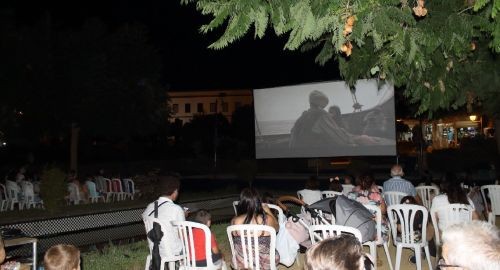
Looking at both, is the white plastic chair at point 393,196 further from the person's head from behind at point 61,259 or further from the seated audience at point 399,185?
the person's head from behind at point 61,259

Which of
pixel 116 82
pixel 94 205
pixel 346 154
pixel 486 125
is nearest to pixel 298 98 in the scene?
pixel 346 154

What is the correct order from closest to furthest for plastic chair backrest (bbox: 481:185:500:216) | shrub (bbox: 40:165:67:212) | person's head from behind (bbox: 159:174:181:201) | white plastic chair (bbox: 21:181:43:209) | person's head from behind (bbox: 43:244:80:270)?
person's head from behind (bbox: 43:244:80:270) → person's head from behind (bbox: 159:174:181:201) → plastic chair backrest (bbox: 481:185:500:216) → shrub (bbox: 40:165:67:212) → white plastic chair (bbox: 21:181:43:209)

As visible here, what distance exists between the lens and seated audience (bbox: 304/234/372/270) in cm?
180

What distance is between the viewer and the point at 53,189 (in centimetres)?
908

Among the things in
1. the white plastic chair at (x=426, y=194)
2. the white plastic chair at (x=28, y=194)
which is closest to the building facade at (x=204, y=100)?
the white plastic chair at (x=28, y=194)

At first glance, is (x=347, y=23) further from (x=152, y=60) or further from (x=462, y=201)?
(x=152, y=60)

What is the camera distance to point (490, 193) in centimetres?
Result: 681

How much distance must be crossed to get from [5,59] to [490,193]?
1483 centimetres

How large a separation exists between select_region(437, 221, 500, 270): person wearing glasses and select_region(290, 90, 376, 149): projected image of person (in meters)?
10.3

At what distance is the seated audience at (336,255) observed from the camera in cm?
180

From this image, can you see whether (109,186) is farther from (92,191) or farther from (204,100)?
(204,100)

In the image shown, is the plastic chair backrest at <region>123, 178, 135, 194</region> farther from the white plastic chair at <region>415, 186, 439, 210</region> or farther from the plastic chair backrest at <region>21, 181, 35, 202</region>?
the white plastic chair at <region>415, 186, 439, 210</region>

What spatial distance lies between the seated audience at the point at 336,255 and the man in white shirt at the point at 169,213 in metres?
2.60

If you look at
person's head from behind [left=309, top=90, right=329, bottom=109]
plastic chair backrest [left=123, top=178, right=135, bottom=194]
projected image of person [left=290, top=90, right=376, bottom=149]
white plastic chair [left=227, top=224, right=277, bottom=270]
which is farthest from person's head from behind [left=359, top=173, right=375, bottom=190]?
plastic chair backrest [left=123, top=178, right=135, bottom=194]
